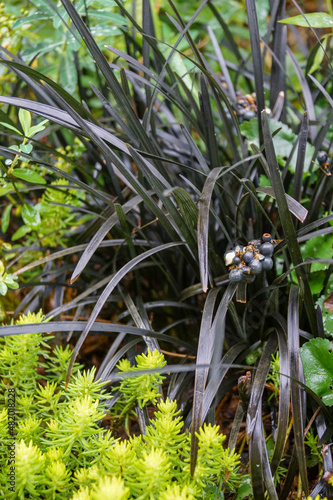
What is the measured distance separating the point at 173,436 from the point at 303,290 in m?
0.40

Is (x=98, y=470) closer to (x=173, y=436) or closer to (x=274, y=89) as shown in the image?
(x=173, y=436)

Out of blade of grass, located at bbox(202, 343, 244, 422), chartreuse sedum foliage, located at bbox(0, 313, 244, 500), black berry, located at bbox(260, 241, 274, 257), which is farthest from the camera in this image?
Answer: black berry, located at bbox(260, 241, 274, 257)

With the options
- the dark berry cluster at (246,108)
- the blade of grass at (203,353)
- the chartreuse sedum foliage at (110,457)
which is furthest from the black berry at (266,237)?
the dark berry cluster at (246,108)

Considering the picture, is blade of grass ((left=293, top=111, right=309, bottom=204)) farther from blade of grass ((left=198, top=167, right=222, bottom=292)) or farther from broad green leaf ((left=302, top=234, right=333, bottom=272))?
blade of grass ((left=198, top=167, right=222, bottom=292))

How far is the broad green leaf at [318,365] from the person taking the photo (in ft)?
2.77

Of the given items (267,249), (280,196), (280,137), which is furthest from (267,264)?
(280,137)

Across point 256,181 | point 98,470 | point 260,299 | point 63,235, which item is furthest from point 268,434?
point 63,235

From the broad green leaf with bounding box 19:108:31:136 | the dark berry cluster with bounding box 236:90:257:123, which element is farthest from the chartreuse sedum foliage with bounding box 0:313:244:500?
the dark berry cluster with bounding box 236:90:257:123

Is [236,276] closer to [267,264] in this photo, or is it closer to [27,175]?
[267,264]

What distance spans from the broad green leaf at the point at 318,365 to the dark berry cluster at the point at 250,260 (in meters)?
0.19

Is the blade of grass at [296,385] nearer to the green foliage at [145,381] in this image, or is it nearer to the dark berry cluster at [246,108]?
the green foliage at [145,381]

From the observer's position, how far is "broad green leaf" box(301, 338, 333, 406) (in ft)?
2.77

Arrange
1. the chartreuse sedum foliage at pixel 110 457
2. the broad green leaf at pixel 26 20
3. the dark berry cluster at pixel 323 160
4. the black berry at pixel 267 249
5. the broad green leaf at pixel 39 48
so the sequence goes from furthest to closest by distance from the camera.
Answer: the broad green leaf at pixel 39 48 → the broad green leaf at pixel 26 20 → the dark berry cluster at pixel 323 160 → the black berry at pixel 267 249 → the chartreuse sedum foliage at pixel 110 457

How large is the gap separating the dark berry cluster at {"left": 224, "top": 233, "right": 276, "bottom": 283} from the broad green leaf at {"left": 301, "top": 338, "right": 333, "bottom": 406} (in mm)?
194
